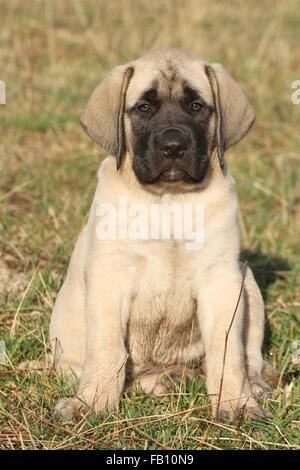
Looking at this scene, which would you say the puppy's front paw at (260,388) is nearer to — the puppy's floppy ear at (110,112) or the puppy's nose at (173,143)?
the puppy's nose at (173,143)

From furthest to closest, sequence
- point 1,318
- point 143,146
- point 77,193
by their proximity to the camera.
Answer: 1. point 77,193
2. point 1,318
3. point 143,146

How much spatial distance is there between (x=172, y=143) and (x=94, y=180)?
3.67 meters

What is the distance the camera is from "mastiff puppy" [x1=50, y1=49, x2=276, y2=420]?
493cm

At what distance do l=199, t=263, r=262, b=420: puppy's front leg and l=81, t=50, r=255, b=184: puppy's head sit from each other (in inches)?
23.1

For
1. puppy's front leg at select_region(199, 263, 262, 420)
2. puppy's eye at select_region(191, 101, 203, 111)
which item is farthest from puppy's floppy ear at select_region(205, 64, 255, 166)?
puppy's front leg at select_region(199, 263, 262, 420)

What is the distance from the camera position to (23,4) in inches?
477

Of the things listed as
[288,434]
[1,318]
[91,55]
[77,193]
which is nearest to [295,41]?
[91,55]

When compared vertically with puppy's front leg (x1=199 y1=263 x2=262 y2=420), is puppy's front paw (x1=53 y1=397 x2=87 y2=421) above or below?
below

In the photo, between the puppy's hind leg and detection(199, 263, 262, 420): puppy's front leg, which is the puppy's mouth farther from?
the puppy's hind leg

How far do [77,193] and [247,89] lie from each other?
132 inches

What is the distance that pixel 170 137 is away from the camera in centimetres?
491

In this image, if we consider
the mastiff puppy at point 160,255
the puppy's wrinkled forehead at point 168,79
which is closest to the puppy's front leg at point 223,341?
the mastiff puppy at point 160,255

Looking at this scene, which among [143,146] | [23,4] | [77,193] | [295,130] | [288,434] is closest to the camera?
[288,434]

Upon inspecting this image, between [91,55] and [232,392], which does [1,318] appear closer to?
[232,392]
